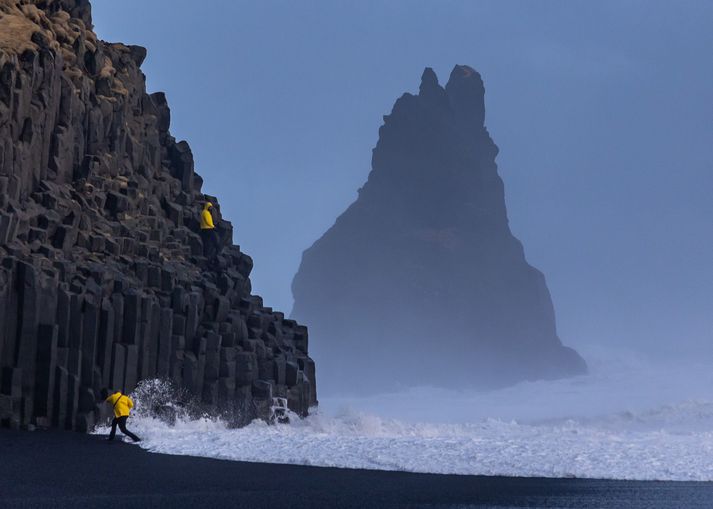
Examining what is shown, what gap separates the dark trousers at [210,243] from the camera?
183ft

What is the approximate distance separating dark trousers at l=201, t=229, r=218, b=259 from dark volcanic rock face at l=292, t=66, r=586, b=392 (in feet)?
427

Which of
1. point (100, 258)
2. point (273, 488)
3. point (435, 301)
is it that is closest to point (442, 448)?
point (273, 488)

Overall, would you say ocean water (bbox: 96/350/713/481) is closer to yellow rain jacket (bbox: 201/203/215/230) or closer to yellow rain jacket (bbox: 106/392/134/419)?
yellow rain jacket (bbox: 106/392/134/419)

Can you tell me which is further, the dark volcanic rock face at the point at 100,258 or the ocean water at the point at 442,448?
the dark volcanic rock face at the point at 100,258

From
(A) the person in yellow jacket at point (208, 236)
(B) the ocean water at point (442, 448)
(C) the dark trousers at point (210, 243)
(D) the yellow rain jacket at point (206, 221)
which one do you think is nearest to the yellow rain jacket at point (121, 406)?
(B) the ocean water at point (442, 448)

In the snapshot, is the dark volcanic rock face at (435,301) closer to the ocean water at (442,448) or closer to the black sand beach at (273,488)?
the ocean water at (442,448)

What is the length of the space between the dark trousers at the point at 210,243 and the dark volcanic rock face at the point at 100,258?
64 centimetres

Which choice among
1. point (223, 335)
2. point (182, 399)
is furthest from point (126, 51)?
point (182, 399)

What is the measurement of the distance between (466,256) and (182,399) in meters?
150

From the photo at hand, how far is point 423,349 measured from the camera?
618 feet

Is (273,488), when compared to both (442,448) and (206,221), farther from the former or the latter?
(206,221)

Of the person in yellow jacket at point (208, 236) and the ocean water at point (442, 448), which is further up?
the person in yellow jacket at point (208, 236)

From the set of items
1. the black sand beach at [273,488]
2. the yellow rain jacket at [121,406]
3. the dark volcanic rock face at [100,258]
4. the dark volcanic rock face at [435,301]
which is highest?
the dark volcanic rock face at [435,301]

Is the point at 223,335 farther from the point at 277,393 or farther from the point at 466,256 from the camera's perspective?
the point at 466,256
